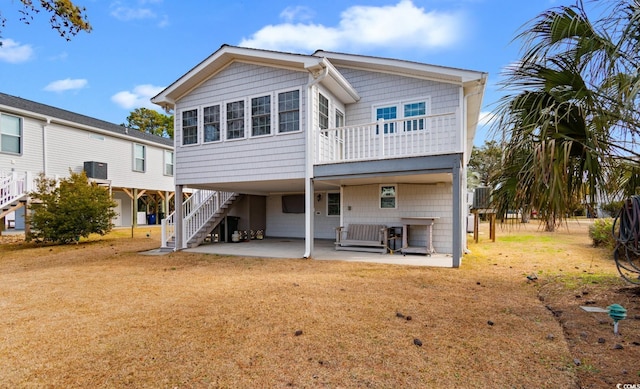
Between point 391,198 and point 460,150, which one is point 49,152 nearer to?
point 391,198

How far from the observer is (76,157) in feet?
58.7

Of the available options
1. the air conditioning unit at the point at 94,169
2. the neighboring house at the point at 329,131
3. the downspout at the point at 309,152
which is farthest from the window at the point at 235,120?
the air conditioning unit at the point at 94,169

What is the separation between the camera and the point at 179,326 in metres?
4.16

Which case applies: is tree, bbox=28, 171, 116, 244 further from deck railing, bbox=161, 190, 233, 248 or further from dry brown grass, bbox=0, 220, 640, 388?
dry brown grass, bbox=0, 220, 640, 388

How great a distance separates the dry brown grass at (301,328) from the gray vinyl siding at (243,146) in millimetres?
3349

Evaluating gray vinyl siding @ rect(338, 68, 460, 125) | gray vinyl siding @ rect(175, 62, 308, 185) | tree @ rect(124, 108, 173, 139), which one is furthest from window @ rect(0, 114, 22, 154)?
tree @ rect(124, 108, 173, 139)

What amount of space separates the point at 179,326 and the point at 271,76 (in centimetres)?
771

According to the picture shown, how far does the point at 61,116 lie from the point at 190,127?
36.8 ft

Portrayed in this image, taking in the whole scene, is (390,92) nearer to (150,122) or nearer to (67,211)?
(67,211)

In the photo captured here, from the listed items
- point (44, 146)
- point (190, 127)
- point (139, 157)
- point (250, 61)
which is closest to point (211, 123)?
point (190, 127)

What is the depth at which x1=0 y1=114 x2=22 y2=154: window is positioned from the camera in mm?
14648

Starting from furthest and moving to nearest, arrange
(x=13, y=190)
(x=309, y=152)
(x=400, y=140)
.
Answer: (x=13, y=190)
(x=309, y=152)
(x=400, y=140)

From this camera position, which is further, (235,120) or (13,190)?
(13,190)

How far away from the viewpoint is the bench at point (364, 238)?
10266mm
